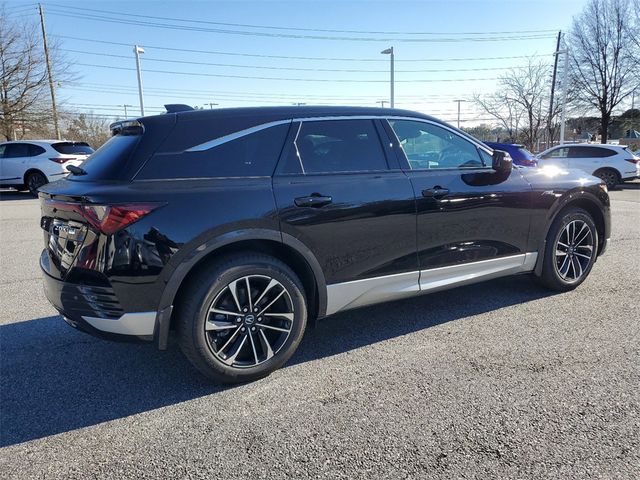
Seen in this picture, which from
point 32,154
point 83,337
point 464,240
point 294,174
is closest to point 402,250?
point 464,240

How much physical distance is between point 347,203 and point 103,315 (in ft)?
5.61

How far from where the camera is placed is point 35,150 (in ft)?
48.8

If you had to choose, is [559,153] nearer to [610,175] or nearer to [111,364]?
[610,175]

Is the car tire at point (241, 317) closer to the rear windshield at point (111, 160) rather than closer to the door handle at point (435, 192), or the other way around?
the rear windshield at point (111, 160)

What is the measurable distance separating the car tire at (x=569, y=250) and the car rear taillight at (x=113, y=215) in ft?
12.0

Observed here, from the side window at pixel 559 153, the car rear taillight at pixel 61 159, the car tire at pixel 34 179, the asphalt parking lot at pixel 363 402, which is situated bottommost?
the asphalt parking lot at pixel 363 402

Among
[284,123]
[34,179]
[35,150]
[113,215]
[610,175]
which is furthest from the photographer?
[610,175]

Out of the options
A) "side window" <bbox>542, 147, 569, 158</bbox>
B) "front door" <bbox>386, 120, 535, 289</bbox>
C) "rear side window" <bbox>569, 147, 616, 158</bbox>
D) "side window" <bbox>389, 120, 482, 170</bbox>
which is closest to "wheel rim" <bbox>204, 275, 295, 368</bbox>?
"front door" <bbox>386, 120, 535, 289</bbox>

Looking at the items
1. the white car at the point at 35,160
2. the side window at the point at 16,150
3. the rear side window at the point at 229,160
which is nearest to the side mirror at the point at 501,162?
the rear side window at the point at 229,160

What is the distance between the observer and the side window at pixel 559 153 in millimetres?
16375

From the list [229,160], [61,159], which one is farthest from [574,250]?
[61,159]

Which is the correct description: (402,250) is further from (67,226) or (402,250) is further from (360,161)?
(67,226)

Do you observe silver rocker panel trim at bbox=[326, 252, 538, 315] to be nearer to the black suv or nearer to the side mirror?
the black suv

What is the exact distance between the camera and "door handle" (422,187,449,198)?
143 inches
